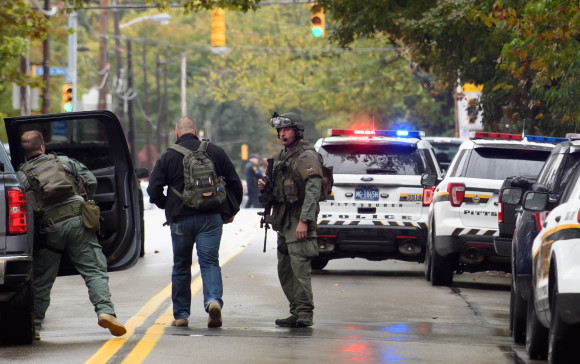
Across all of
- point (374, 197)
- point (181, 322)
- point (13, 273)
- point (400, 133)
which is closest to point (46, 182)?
point (13, 273)

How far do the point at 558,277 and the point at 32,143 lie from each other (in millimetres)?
4669

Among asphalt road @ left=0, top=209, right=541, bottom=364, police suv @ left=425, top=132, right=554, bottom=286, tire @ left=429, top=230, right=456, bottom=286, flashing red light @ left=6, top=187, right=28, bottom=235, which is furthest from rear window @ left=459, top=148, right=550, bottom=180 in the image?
flashing red light @ left=6, top=187, right=28, bottom=235

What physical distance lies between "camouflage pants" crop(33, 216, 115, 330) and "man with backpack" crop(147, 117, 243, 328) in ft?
2.66

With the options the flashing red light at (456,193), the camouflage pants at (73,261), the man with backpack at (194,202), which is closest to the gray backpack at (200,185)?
the man with backpack at (194,202)

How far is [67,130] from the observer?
12.2 m

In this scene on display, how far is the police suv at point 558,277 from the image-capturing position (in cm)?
775

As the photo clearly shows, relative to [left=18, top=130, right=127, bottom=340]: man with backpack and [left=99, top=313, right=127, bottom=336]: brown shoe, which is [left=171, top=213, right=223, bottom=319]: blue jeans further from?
[left=99, top=313, right=127, bottom=336]: brown shoe

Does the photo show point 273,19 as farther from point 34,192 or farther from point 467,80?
point 34,192

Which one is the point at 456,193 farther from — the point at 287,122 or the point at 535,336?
the point at 535,336

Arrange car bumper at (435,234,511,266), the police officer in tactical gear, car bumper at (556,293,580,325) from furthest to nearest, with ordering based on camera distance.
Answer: car bumper at (435,234,511,266) < the police officer in tactical gear < car bumper at (556,293,580,325)

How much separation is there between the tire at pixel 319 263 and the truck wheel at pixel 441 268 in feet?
6.99

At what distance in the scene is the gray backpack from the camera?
439 inches

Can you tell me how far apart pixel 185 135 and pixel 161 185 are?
49 centimetres

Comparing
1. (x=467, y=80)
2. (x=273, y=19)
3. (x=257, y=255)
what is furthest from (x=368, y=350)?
(x=273, y=19)
